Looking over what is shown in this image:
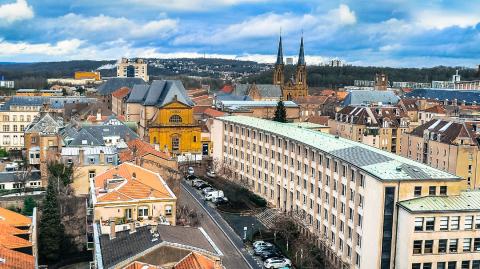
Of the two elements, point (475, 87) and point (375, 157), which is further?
point (475, 87)

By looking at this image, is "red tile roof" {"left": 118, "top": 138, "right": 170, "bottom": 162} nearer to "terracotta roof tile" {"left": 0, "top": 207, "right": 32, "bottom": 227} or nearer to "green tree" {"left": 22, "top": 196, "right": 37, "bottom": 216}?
"green tree" {"left": 22, "top": 196, "right": 37, "bottom": 216}

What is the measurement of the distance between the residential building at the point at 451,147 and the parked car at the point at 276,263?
28.3 meters

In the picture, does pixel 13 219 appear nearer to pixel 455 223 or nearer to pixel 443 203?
pixel 443 203

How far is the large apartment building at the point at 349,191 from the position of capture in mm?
40812

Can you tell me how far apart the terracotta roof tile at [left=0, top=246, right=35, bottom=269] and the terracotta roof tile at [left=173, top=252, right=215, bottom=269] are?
10.4m

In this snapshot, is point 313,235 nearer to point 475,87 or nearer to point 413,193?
point 413,193

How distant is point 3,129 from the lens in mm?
105875

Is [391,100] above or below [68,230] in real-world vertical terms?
above

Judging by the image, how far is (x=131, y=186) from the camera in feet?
141

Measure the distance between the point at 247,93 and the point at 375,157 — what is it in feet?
341

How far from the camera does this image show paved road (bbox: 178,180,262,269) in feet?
159

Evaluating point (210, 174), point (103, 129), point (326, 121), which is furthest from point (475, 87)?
point (103, 129)

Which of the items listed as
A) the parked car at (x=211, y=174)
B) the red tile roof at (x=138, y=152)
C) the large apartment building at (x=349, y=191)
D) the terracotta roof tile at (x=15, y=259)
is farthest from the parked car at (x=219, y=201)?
the terracotta roof tile at (x=15, y=259)

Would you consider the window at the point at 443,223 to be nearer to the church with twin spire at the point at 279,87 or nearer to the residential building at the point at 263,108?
the residential building at the point at 263,108
